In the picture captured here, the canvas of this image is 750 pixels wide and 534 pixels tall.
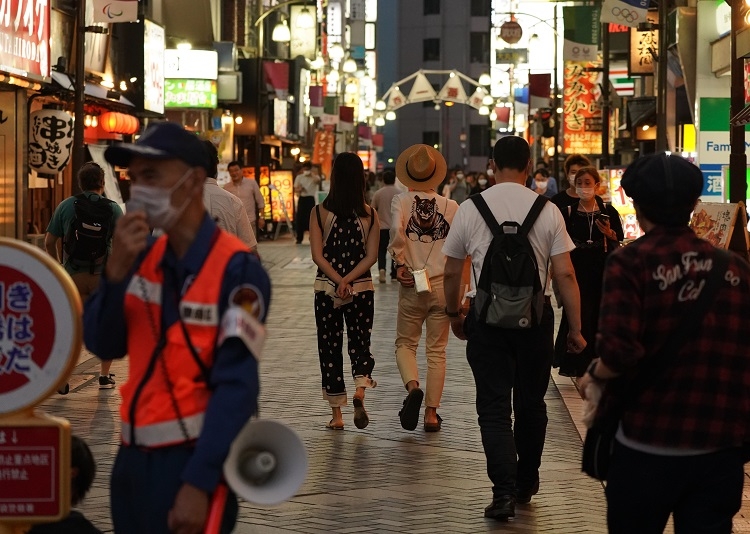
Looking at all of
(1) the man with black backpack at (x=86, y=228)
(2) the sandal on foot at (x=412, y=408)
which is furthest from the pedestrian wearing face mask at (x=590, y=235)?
(1) the man with black backpack at (x=86, y=228)

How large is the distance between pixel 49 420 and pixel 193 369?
31.2 inches

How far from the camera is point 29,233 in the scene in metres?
21.3

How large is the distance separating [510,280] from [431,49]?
352 ft

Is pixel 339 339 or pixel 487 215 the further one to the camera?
pixel 339 339

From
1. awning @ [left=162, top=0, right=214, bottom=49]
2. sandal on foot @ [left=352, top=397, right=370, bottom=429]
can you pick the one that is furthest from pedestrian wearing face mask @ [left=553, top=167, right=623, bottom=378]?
awning @ [left=162, top=0, right=214, bottom=49]

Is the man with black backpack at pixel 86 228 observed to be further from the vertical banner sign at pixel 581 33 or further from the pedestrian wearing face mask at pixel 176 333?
the vertical banner sign at pixel 581 33

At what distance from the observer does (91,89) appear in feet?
81.1

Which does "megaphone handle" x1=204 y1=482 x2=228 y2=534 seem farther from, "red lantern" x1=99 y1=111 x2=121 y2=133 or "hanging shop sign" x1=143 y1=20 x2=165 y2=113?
"hanging shop sign" x1=143 y1=20 x2=165 y2=113

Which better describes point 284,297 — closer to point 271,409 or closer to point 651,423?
point 271,409

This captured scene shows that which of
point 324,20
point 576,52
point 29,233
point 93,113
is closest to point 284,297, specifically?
point 29,233

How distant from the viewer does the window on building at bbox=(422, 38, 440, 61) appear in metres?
113

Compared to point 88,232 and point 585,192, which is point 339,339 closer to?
point 88,232

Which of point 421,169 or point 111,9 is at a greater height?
point 111,9

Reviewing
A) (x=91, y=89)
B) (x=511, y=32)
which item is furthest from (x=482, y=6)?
(x=91, y=89)
